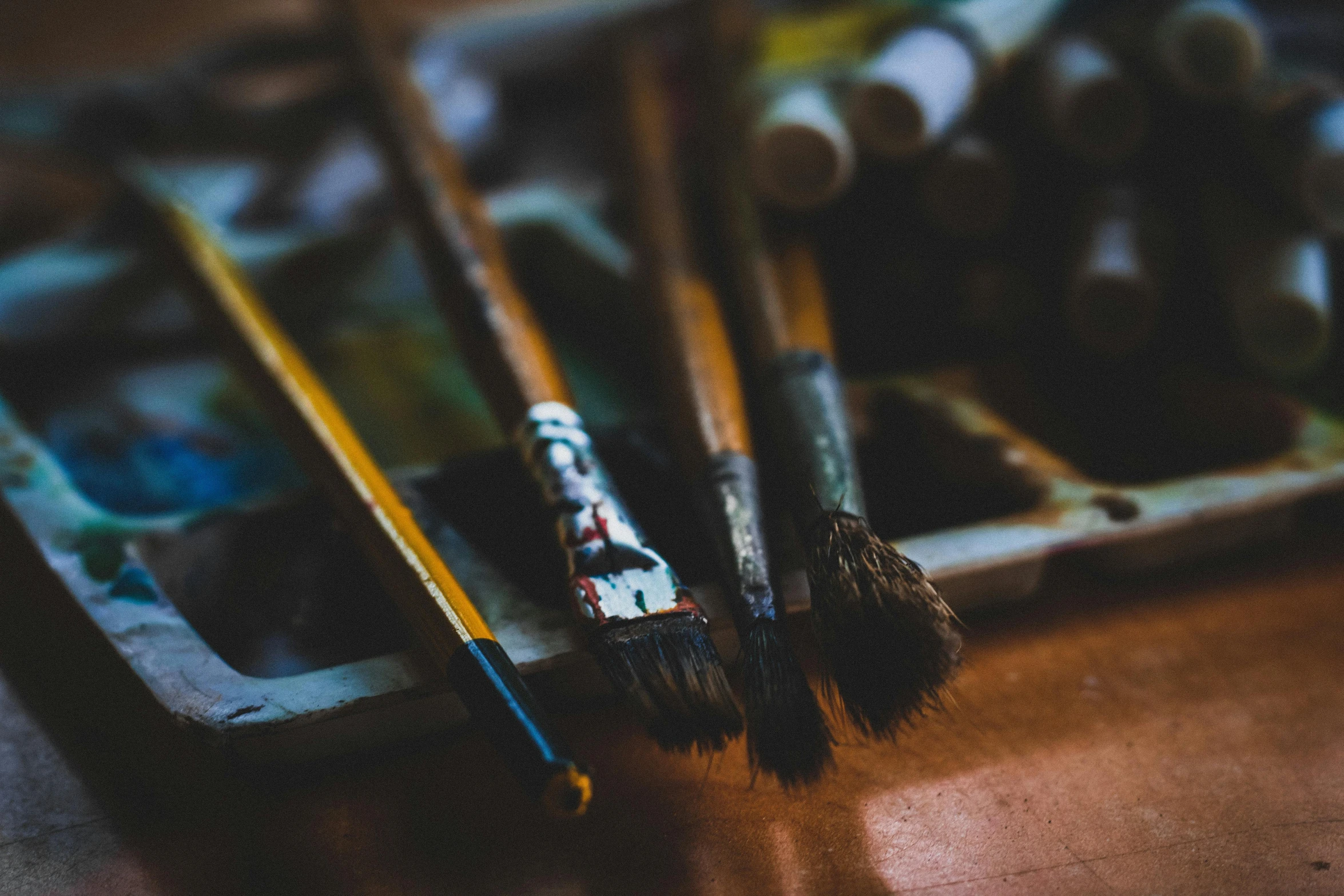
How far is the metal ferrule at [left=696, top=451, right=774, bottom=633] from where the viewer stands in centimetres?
66

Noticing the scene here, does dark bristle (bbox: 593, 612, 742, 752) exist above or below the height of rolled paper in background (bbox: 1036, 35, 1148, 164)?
below

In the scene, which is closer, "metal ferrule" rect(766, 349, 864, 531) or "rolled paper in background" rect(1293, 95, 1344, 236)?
"metal ferrule" rect(766, 349, 864, 531)

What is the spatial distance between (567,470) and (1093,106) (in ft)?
2.40

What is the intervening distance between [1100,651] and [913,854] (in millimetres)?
275

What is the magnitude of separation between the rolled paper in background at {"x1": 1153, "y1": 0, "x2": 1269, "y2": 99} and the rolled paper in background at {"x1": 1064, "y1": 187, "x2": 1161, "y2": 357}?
0.16 meters

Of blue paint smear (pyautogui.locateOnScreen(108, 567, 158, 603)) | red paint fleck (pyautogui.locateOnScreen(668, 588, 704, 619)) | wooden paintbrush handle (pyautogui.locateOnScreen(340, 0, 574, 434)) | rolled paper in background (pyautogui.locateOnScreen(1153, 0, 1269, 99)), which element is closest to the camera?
red paint fleck (pyautogui.locateOnScreen(668, 588, 704, 619))

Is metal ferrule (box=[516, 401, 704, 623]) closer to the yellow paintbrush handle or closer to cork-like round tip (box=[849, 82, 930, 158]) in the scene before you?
the yellow paintbrush handle

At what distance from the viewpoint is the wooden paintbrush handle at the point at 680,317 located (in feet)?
2.67

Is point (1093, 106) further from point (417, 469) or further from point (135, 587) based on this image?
point (135, 587)

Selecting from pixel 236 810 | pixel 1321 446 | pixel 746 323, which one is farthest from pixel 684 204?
pixel 236 810

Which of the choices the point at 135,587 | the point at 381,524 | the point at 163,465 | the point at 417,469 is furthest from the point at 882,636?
the point at 163,465

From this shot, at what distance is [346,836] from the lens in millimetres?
641

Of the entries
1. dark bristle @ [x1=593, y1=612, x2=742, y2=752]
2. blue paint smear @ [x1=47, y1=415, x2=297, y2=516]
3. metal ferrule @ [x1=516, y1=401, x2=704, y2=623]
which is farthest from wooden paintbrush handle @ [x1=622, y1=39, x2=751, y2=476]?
blue paint smear @ [x1=47, y1=415, x2=297, y2=516]

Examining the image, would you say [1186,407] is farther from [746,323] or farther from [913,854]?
[913,854]
